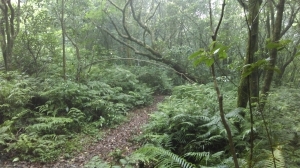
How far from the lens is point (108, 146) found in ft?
20.2

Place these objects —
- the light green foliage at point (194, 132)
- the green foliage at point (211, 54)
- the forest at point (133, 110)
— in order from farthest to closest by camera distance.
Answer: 1. the light green foliage at point (194, 132)
2. the forest at point (133, 110)
3. the green foliage at point (211, 54)

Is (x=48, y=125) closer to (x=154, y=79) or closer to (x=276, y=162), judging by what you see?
(x=276, y=162)

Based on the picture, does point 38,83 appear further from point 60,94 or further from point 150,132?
point 150,132

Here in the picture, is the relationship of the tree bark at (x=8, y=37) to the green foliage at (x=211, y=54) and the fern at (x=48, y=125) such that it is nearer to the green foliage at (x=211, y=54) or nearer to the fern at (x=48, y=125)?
the fern at (x=48, y=125)

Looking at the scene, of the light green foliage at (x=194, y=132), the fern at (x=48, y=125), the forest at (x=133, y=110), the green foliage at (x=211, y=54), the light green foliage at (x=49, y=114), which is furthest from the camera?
the fern at (x=48, y=125)

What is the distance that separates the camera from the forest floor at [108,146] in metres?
4.96

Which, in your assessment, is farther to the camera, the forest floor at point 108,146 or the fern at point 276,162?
the forest floor at point 108,146

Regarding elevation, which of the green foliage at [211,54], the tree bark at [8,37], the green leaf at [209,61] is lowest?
the green leaf at [209,61]

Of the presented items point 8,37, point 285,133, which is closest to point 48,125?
point 8,37

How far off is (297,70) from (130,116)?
11.8m

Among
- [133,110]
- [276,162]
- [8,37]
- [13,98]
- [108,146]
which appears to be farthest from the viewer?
[133,110]

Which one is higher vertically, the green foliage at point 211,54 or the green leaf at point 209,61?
the green foliage at point 211,54

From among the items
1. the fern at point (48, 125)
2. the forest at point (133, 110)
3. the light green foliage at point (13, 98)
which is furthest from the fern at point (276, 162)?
the light green foliage at point (13, 98)

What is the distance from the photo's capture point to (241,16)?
14.9m
